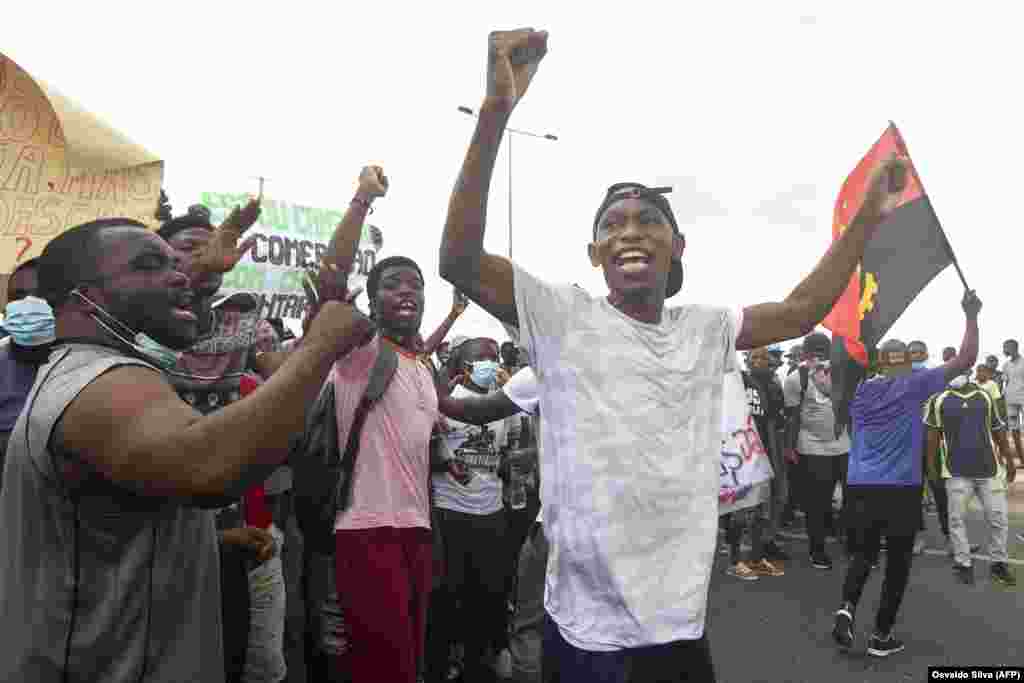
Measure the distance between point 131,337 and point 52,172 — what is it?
234 centimetres

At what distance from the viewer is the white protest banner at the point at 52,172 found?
333 cm

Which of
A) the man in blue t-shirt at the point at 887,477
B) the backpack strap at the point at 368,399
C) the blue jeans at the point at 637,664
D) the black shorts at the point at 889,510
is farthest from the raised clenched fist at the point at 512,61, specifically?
the black shorts at the point at 889,510

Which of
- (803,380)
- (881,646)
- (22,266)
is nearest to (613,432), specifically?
(22,266)

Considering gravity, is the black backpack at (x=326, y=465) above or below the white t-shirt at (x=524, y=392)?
below

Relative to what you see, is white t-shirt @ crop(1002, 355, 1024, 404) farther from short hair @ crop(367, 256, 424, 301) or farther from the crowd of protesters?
short hair @ crop(367, 256, 424, 301)

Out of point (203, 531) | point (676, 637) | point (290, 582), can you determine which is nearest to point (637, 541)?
point (676, 637)

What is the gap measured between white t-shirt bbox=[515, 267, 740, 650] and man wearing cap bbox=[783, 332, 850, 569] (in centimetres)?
622

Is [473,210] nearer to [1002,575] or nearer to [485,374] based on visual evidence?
[485,374]

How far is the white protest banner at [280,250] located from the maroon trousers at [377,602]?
161 inches

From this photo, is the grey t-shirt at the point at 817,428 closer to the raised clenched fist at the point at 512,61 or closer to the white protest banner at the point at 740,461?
the white protest banner at the point at 740,461

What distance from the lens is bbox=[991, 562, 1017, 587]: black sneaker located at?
20.6ft

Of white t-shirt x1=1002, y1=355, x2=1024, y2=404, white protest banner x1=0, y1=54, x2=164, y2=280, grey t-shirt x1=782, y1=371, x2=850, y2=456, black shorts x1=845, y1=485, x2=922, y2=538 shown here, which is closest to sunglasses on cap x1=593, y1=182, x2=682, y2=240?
white protest banner x1=0, y1=54, x2=164, y2=280

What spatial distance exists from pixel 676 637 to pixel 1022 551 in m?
7.78

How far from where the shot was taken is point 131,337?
62.9 inches
